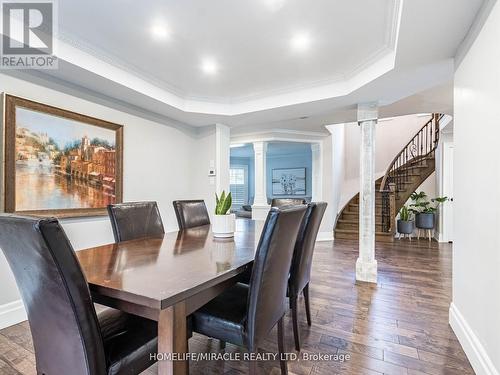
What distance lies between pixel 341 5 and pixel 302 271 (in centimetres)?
186

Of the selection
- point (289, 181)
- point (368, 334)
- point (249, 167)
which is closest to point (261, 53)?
point (368, 334)

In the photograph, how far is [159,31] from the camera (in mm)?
2078

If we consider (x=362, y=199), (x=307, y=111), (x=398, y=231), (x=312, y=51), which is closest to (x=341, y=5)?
(x=312, y=51)

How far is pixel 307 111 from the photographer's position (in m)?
3.57

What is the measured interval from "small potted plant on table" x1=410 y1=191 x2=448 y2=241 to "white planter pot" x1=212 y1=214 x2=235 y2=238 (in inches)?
195

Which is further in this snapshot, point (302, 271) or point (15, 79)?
point (15, 79)

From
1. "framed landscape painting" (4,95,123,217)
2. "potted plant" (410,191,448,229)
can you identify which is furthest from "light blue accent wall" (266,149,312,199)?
"framed landscape painting" (4,95,123,217)

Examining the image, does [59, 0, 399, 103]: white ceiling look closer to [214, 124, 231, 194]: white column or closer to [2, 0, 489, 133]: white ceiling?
[2, 0, 489, 133]: white ceiling

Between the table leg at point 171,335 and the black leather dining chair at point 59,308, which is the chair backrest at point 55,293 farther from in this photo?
the table leg at point 171,335

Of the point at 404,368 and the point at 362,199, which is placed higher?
the point at 362,199

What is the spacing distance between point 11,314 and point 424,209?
670cm

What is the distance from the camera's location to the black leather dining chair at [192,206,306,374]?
1.20 meters

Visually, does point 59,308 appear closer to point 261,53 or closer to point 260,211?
point 261,53

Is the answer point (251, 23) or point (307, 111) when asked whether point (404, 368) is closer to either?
point (251, 23)
